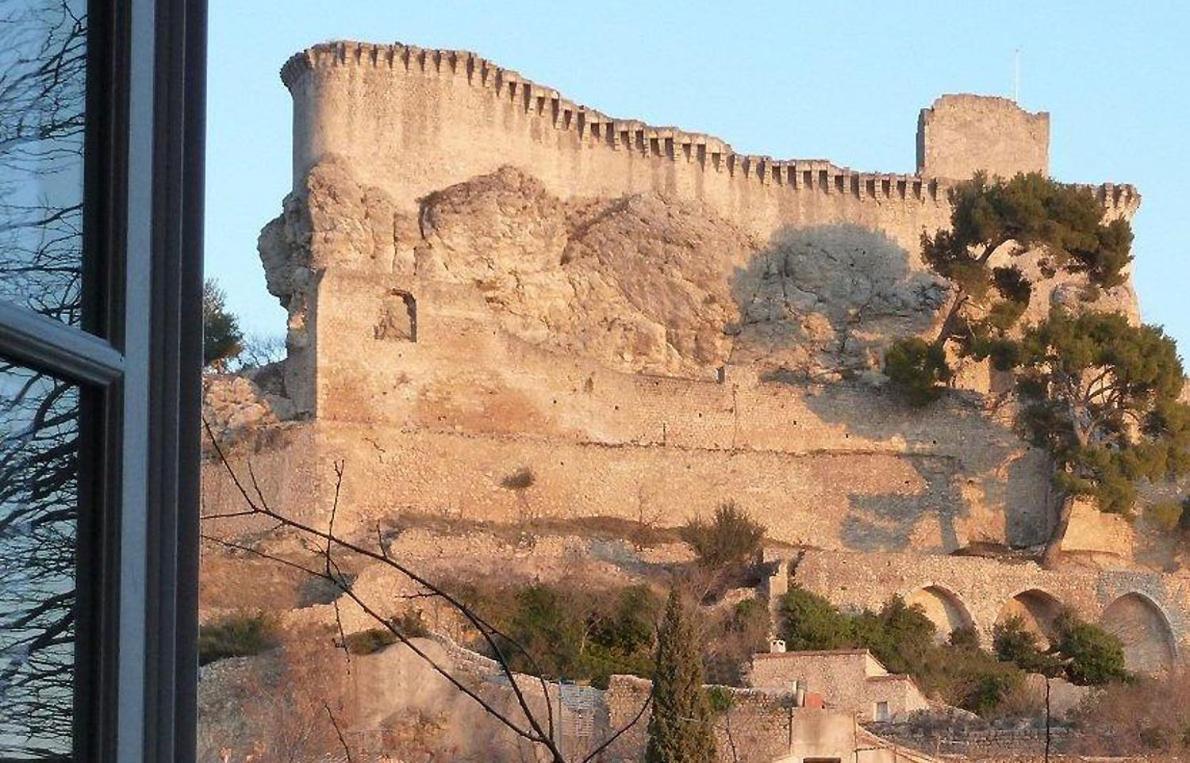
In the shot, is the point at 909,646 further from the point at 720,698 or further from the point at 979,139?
the point at 979,139

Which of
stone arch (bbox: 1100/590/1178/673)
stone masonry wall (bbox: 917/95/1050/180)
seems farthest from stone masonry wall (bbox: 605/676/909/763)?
stone masonry wall (bbox: 917/95/1050/180)

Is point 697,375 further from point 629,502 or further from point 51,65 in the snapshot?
point 51,65

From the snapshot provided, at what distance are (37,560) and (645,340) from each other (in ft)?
110

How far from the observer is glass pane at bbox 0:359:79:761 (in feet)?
4.83

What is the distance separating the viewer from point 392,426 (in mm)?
29125

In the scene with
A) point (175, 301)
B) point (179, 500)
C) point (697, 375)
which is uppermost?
point (697, 375)

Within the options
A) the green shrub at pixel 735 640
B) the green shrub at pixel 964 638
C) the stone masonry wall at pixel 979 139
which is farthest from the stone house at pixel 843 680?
the stone masonry wall at pixel 979 139

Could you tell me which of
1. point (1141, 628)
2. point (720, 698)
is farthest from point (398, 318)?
point (720, 698)

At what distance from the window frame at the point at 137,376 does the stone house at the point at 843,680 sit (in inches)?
833

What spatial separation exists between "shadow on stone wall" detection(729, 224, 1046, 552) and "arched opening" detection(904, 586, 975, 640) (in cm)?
265

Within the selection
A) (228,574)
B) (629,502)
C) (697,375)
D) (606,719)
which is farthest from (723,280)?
(606,719)

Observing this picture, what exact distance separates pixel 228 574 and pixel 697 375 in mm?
11661

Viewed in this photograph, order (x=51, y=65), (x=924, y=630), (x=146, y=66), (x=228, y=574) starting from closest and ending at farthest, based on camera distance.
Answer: (x=51, y=65)
(x=146, y=66)
(x=228, y=574)
(x=924, y=630)

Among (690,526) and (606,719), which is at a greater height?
(690,526)
